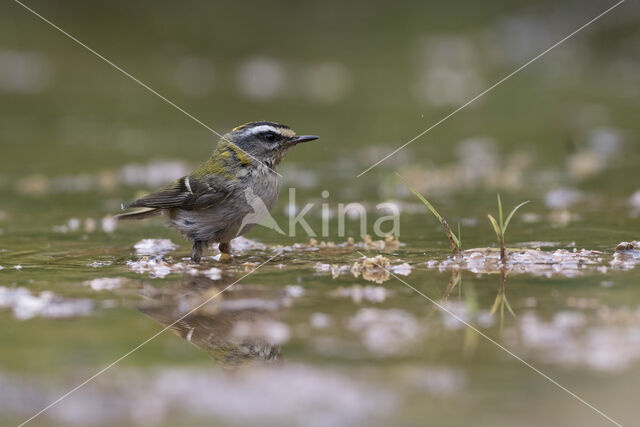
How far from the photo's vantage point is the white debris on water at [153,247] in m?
5.73

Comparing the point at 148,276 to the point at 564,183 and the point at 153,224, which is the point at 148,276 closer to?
the point at 153,224

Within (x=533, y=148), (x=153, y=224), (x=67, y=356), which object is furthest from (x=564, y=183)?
(x=67, y=356)

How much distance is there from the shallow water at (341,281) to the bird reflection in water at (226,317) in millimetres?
16

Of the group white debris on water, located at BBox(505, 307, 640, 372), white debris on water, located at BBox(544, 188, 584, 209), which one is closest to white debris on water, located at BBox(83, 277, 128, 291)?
white debris on water, located at BBox(505, 307, 640, 372)

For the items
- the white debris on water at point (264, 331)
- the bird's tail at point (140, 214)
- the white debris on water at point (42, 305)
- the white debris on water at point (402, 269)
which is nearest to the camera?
the white debris on water at point (264, 331)

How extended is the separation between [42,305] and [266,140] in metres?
2.45

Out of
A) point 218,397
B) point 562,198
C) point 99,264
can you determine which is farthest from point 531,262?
point 562,198

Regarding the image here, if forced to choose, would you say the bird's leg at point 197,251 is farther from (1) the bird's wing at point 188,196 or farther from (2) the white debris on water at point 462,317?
(2) the white debris on water at point 462,317

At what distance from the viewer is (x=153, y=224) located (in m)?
7.33

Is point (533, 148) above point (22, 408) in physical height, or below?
above

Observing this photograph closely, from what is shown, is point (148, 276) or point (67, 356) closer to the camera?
point (67, 356)

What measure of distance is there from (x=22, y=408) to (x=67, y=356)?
0.48 m

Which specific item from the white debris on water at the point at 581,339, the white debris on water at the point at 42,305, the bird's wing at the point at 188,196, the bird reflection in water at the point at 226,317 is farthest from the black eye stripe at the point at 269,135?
the white debris on water at the point at 581,339

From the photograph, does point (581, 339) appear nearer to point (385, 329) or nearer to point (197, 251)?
point (385, 329)
